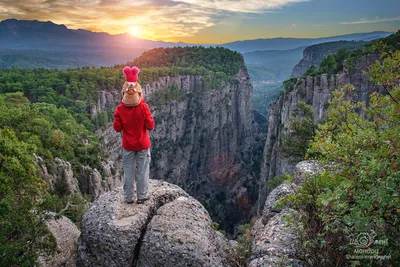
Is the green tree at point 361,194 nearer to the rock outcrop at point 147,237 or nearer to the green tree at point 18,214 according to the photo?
the rock outcrop at point 147,237

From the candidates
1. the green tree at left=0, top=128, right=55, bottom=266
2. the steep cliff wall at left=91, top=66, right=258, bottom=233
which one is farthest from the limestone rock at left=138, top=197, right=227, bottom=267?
the steep cliff wall at left=91, top=66, right=258, bottom=233

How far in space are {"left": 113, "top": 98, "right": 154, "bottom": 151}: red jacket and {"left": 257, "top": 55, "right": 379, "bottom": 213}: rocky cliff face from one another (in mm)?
25859

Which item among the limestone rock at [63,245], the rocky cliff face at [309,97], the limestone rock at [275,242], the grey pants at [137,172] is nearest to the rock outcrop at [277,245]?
the limestone rock at [275,242]

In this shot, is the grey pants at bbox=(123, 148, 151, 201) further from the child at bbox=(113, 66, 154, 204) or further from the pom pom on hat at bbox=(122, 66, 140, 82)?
the pom pom on hat at bbox=(122, 66, 140, 82)

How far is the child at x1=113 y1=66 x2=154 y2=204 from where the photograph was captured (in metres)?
9.13

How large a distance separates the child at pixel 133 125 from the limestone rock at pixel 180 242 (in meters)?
1.06

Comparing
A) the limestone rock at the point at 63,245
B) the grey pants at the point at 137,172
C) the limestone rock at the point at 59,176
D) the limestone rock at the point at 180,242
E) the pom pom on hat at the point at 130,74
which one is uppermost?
the pom pom on hat at the point at 130,74

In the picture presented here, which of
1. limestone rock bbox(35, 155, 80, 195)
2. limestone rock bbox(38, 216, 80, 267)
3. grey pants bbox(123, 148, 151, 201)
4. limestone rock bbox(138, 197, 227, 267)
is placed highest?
grey pants bbox(123, 148, 151, 201)

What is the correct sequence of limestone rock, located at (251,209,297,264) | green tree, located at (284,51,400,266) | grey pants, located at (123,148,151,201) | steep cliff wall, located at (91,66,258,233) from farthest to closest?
steep cliff wall, located at (91,66,258,233) → grey pants, located at (123,148,151,201) → limestone rock, located at (251,209,297,264) → green tree, located at (284,51,400,266)

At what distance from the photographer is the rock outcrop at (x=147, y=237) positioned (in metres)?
7.81

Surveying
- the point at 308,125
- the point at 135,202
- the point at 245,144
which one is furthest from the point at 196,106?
the point at 135,202

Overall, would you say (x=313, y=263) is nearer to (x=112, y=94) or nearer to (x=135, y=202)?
(x=135, y=202)

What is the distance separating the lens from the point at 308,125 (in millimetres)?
23609

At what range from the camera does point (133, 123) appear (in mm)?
9312
